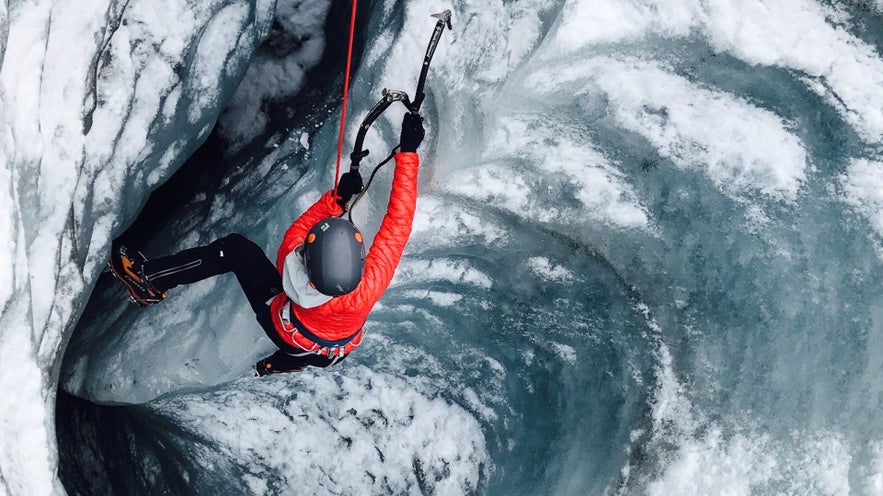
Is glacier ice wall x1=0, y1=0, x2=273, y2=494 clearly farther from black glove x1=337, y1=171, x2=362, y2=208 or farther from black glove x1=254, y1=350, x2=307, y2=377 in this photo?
black glove x1=254, y1=350, x2=307, y2=377

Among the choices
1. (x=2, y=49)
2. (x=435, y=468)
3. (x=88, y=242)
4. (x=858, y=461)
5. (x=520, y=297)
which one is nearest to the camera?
(x=2, y=49)

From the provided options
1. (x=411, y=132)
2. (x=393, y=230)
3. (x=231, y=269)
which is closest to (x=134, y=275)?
(x=231, y=269)

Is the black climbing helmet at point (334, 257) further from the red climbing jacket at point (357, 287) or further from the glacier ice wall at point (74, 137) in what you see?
the glacier ice wall at point (74, 137)

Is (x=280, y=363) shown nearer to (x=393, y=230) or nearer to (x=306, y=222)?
(x=306, y=222)

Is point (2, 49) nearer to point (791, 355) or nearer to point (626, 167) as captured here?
point (626, 167)

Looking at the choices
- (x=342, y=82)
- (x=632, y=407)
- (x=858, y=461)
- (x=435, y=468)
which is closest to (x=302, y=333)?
(x=342, y=82)

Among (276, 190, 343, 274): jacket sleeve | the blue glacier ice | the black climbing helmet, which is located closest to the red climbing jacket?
(276, 190, 343, 274): jacket sleeve
